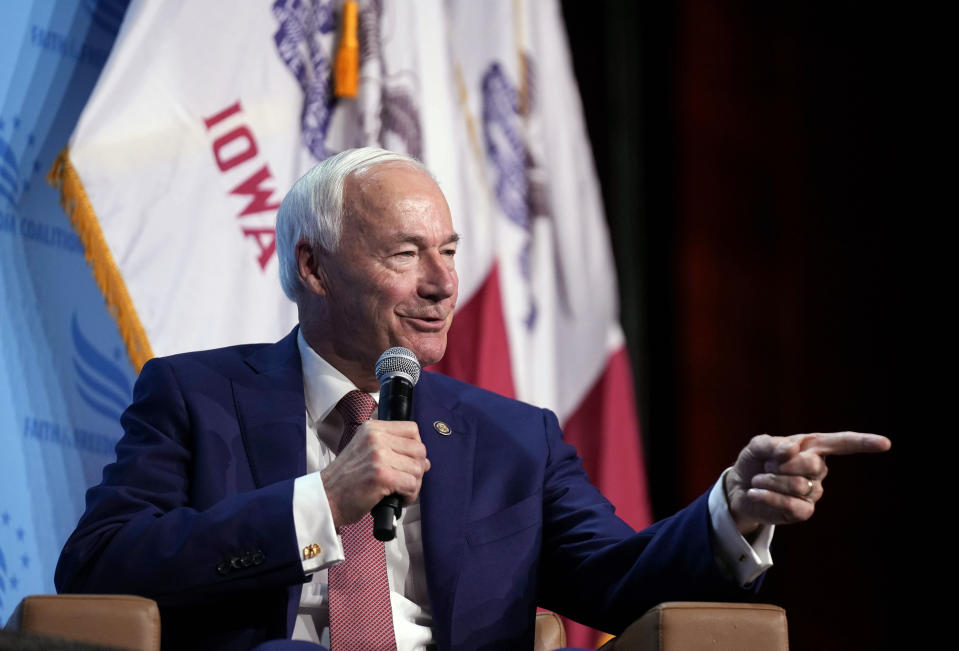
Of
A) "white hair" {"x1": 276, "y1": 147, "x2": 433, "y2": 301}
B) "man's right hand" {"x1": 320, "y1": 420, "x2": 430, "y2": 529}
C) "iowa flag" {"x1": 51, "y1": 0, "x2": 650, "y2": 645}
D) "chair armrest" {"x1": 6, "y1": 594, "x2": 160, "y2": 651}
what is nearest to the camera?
"chair armrest" {"x1": 6, "y1": 594, "x2": 160, "y2": 651}

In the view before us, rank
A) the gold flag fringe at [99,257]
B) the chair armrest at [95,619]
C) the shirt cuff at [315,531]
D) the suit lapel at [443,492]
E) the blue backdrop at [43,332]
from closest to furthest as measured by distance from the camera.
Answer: the chair armrest at [95,619]
the shirt cuff at [315,531]
the suit lapel at [443,492]
the blue backdrop at [43,332]
the gold flag fringe at [99,257]

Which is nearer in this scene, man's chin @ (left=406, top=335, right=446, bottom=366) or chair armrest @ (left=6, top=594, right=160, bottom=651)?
chair armrest @ (left=6, top=594, right=160, bottom=651)

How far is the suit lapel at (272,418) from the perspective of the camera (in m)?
1.69

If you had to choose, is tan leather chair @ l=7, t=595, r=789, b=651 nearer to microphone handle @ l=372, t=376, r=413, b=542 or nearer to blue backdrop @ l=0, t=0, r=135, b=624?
microphone handle @ l=372, t=376, r=413, b=542

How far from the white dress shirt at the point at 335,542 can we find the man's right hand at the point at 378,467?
58 mm

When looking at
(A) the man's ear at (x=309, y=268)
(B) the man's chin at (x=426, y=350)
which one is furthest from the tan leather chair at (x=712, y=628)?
(A) the man's ear at (x=309, y=268)

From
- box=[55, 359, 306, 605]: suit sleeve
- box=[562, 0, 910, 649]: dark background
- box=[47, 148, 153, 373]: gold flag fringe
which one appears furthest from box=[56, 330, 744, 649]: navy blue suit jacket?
box=[562, 0, 910, 649]: dark background

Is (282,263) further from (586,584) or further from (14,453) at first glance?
(586,584)

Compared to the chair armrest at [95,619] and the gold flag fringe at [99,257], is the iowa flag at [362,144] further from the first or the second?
the chair armrest at [95,619]

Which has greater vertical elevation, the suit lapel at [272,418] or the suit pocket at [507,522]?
the suit lapel at [272,418]

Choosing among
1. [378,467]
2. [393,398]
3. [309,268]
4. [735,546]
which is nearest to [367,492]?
[378,467]

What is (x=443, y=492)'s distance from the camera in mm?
1755

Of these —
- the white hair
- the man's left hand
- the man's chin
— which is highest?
the white hair

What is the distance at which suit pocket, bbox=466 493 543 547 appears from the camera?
A: 5.75ft
